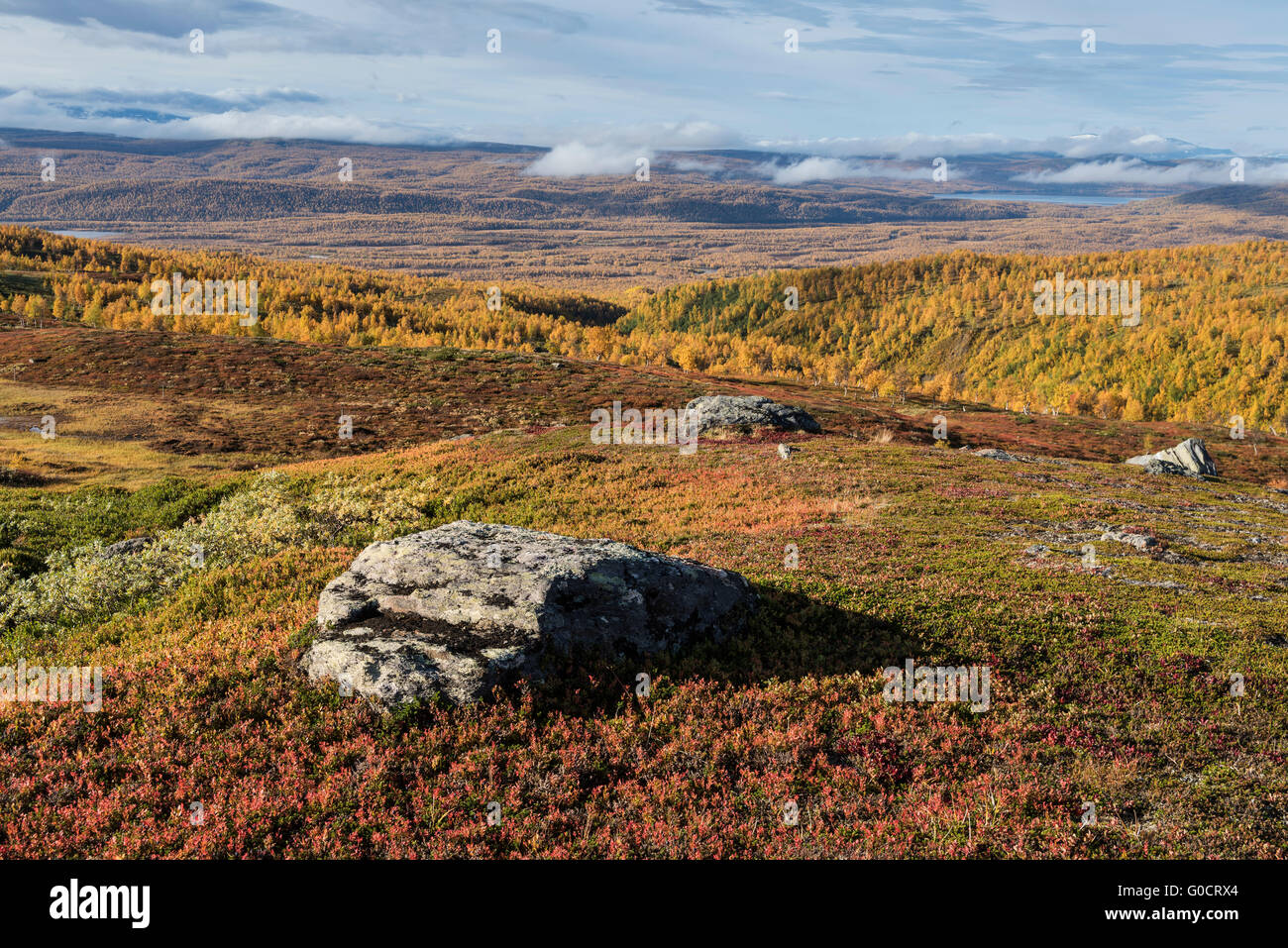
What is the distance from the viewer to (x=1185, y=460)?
5606cm

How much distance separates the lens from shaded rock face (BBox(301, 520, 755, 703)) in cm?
1069

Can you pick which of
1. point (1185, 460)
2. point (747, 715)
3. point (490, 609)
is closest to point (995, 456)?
point (1185, 460)

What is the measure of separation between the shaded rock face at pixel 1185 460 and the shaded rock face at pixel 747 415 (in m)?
25.4

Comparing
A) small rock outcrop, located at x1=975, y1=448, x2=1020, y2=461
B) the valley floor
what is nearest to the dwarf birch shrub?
the valley floor

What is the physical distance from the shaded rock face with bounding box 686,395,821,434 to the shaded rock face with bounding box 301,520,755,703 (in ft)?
101

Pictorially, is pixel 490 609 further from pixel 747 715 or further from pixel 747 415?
pixel 747 415

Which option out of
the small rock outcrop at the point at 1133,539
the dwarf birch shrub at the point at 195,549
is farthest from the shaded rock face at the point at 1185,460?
the dwarf birch shrub at the point at 195,549

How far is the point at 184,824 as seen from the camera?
805 cm

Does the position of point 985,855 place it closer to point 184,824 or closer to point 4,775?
point 184,824

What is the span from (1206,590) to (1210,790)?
10.2 m

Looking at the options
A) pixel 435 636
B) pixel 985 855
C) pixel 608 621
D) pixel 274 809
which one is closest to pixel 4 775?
pixel 274 809

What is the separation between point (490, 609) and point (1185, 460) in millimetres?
62945

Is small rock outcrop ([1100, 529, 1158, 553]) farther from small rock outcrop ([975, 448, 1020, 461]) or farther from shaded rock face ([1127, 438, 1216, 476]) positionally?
shaded rock face ([1127, 438, 1216, 476])
